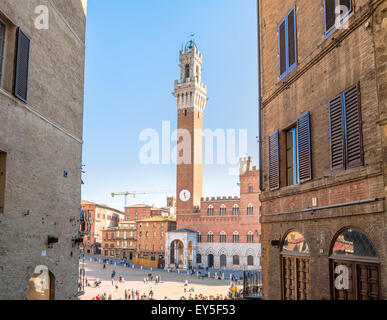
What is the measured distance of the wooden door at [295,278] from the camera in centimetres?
971

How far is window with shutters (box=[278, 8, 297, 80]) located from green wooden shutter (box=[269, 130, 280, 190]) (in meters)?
1.82

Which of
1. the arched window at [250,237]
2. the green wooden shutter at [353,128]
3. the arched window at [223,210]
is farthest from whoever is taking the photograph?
the arched window at [223,210]

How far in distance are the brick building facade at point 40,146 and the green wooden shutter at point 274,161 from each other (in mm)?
6654

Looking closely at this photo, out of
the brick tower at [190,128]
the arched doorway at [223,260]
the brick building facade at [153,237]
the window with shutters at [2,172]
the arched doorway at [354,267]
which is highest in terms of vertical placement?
the brick tower at [190,128]

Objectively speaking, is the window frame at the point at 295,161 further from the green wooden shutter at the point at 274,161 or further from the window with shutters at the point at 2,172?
the window with shutters at the point at 2,172

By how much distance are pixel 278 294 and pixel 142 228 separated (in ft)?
200

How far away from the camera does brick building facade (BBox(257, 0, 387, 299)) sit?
7.14 meters

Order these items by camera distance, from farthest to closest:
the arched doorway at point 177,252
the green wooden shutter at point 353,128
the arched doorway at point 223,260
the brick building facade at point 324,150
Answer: the arched doorway at point 177,252 → the arched doorway at point 223,260 → the green wooden shutter at point 353,128 → the brick building facade at point 324,150

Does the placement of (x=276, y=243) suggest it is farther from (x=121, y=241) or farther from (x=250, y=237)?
(x=121, y=241)

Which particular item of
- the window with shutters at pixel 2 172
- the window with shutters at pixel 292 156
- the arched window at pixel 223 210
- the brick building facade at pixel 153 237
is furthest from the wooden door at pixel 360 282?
the brick building facade at pixel 153 237

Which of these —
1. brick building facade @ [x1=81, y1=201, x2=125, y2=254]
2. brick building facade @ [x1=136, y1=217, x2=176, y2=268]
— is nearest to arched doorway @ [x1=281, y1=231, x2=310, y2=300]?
brick building facade @ [x1=136, y1=217, x2=176, y2=268]

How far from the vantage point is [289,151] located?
11.4m

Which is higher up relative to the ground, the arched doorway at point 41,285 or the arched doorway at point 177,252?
the arched doorway at point 41,285

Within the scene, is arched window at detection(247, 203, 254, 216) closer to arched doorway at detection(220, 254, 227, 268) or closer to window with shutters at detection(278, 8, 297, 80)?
arched doorway at detection(220, 254, 227, 268)
